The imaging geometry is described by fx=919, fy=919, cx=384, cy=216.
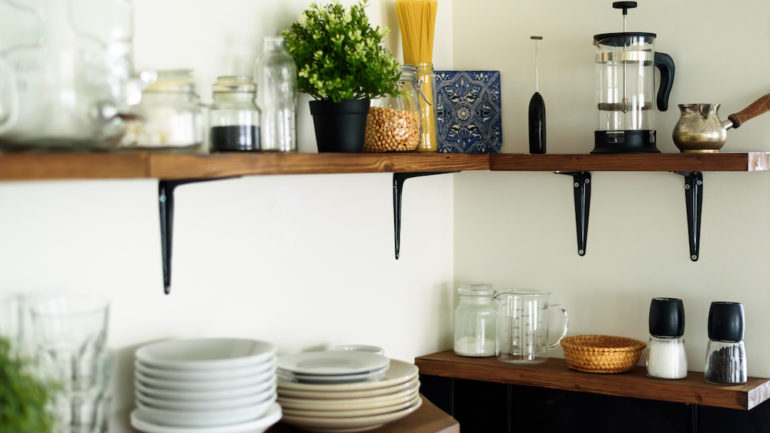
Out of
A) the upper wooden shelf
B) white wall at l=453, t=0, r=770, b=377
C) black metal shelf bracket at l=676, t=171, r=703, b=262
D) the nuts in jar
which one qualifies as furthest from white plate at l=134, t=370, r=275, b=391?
black metal shelf bracket at l=676, t=171, r=703, b=262

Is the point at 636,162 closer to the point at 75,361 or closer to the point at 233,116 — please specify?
the point at 233,116

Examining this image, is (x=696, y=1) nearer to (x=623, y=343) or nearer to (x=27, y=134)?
(x=623, y=343)

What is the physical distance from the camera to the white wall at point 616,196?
2234mm

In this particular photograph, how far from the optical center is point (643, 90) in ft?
7.50

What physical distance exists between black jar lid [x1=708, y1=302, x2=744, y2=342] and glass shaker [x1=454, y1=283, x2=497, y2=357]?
0.59 metres

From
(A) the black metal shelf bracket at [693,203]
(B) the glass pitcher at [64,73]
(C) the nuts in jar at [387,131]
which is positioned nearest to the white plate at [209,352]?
(B) the glass pitcher at [64,73]

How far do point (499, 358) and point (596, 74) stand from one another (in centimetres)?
78

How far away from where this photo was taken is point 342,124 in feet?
6.41

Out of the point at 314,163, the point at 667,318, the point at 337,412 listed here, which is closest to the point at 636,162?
the point at 667,318

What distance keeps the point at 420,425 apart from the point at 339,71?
30.3 inches

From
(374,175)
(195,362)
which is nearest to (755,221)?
(374,175)

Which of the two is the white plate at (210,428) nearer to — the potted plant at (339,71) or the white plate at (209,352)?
the white plate at (209,352)

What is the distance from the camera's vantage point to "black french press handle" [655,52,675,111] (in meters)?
2.26

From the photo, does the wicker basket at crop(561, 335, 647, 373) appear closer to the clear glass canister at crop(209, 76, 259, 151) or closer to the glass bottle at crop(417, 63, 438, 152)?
the glass bottle at crop(417, 63, 438, 152)
